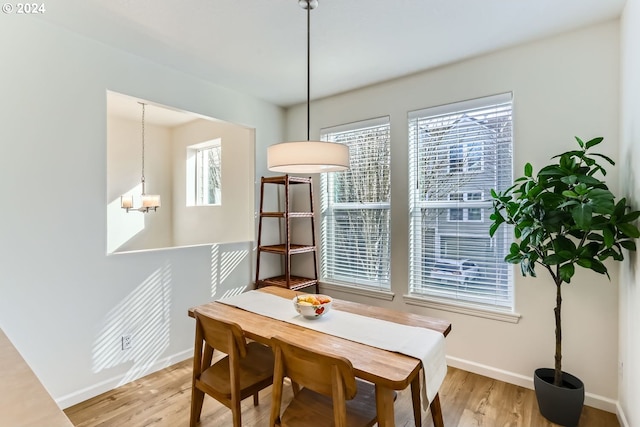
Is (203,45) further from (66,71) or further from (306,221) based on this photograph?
(306,221)

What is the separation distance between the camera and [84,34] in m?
2.25

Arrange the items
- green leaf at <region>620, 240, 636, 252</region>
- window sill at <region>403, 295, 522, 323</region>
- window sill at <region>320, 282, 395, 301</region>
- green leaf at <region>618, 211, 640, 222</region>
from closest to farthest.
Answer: green leaf at <region>618, 211, 640, 222</region> → green leaf at <region>620, 240, 636, 252</region> → window sill at <region>403, 295, 522, 323</region> → window sill at <region>320, 282, 395, 301</region>

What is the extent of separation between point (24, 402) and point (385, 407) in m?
1.20

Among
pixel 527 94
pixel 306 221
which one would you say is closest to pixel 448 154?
pixel 527 94

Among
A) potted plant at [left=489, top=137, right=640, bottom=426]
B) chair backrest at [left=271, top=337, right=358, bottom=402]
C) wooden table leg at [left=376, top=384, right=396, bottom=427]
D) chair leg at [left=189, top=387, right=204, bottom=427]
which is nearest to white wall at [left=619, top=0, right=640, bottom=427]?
potted plant at [left=489, top=137, right=640, bottom=426]

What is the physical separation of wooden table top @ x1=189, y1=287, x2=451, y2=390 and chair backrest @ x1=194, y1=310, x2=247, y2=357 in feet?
0.27

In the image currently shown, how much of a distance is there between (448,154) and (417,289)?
49.5 inches

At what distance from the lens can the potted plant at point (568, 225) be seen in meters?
1.72

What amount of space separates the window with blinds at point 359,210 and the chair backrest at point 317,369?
1.90 meters

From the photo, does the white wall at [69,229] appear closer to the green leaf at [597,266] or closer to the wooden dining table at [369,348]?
the wooden dining table at [369,348]

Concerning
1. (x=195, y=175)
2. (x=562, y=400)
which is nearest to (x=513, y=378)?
(x=562, y=400)

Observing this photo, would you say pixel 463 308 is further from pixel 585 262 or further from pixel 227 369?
pixel 227 369

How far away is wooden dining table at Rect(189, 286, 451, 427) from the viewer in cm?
133

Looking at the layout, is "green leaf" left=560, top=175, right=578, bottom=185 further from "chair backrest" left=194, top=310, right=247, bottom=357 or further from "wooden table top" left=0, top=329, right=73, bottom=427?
"wooden table top" left=0, top=329, right=73, bottom=427
